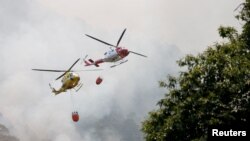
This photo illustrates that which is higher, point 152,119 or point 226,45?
point 226,45

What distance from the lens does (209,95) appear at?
3969 cm

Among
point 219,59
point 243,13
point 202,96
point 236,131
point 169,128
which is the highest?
point 243,13

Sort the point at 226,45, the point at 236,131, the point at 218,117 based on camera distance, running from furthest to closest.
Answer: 1. the point at 226,45
2. the point at 218,117
3. the point at 236,131

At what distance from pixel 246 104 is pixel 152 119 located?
353 inches

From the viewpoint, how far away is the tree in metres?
39.3

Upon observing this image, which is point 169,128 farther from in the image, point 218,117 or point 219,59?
point 219,59

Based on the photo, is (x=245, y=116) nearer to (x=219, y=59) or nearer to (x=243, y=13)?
(x=219, y=59)

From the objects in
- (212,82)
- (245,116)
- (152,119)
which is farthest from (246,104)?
(152,119)

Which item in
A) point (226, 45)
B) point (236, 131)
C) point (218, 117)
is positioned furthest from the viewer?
point (226, 45)

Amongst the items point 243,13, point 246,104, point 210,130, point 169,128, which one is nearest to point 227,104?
point 246,104

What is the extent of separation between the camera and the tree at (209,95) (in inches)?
1549

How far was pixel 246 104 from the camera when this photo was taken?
39.4 meters

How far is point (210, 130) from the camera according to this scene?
1080 inches

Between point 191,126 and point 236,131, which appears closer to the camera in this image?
point 236,131
